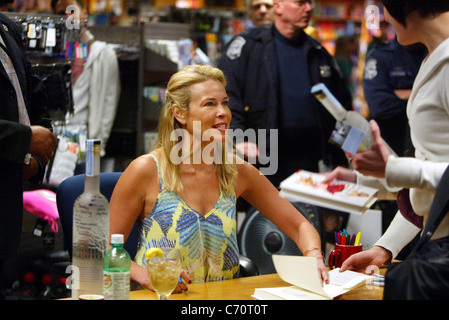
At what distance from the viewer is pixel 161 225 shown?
2.21m

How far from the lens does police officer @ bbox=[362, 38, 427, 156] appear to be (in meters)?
4.25

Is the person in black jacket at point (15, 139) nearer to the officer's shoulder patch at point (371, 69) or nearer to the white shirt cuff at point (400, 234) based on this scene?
the white shirt cuff at point (400, 234)

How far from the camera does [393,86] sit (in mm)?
4316

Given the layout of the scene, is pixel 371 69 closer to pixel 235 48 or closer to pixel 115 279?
pixel 235 48

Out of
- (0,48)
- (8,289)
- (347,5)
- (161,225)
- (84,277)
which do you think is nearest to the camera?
(84,277)

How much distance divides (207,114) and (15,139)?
28.3 inches

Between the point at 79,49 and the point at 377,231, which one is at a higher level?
the point at 79,49

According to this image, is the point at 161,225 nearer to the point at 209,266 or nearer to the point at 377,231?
the point at 209,266

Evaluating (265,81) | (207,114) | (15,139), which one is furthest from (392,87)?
(15,139)

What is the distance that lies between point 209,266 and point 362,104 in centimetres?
759

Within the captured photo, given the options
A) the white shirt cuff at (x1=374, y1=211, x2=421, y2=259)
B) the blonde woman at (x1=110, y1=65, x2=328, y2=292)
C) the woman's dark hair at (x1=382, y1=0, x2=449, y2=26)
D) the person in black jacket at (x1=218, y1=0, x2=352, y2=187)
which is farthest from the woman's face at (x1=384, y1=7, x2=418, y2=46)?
the person in black jacket at (x1=218, y1=0, x2=352, y2=187)

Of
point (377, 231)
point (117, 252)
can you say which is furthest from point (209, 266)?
point (377, 231)

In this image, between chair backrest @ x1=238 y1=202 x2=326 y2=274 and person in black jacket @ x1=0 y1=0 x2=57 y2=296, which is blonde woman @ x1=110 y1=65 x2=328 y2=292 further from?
chair backrest @ x1=238 y1=202 x2=326 y2=274

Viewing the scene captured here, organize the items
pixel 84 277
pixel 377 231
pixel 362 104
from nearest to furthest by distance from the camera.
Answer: pixel 84 277 → pixel 377 231 → pixel 362 104
